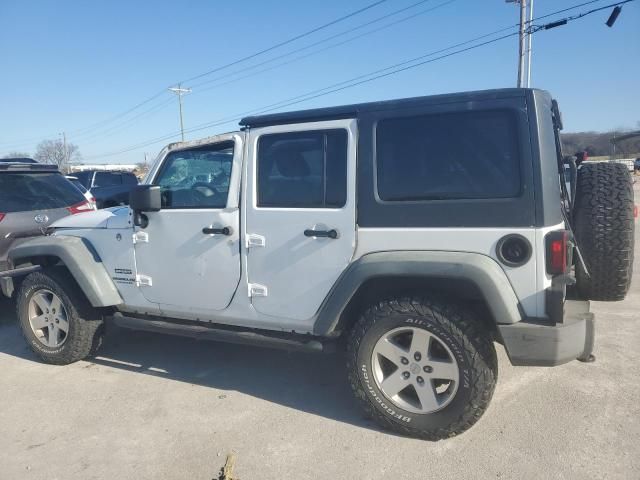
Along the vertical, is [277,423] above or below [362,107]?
below

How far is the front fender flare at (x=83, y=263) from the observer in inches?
159

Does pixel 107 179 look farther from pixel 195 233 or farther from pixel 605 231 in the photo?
pixel 605 231

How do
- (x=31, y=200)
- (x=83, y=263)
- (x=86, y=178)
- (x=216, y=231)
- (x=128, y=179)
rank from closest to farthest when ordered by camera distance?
(x=216, y=231) → (x=83, y=263) → (x=31, y=200) → (x=86, y=178) → (x=128, y=179)

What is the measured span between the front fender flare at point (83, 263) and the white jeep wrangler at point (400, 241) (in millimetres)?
467

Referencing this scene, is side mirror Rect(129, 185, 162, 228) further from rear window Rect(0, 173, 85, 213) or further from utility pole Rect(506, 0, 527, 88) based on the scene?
utility pole Rect(506, 0, 527, 88)

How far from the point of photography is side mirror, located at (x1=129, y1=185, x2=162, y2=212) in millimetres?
3635

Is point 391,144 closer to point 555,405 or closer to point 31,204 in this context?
point 555,405

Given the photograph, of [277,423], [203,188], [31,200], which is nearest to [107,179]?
[31,200]

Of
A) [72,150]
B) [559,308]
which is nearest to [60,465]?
[559,308]

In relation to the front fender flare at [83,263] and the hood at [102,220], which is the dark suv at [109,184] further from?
the front fender flare at [83,263]

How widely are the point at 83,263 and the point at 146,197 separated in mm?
970

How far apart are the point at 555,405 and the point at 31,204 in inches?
221

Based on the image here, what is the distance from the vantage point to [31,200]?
5.64 m

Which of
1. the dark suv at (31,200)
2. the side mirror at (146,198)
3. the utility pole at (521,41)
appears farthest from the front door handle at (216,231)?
the utility pole at (521,41)
